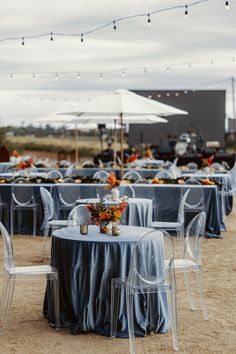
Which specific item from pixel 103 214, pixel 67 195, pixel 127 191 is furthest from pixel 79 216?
pixel 67 195

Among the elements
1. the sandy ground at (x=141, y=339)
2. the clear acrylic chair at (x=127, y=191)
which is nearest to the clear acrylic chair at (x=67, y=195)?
the clear acrylic chair at (x=127, y=191)

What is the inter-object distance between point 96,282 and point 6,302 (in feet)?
2.92

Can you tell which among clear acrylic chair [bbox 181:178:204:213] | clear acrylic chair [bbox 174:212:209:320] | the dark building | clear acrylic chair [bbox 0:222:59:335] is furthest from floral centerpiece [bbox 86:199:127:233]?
the dark building

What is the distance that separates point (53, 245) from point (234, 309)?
1.82 m

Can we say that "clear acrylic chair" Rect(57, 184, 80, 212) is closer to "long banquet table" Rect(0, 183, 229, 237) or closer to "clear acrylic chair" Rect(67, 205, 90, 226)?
"long banquet table" Rect(0, 183, 229, 237)

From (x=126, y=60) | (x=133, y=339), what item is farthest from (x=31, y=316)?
(x=126, y=60)

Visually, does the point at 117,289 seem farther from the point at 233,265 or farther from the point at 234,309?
the point at 233,265

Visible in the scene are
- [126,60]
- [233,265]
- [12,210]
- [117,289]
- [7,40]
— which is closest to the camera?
[117,289]

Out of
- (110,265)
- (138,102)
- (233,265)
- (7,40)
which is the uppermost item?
(7,40)

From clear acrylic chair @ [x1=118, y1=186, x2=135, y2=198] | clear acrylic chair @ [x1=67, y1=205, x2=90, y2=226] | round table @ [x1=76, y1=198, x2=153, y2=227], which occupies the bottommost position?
round table @ [x1=76, y1=198, x2=153, y2=227]

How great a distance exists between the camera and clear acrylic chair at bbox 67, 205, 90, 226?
25.4 ft

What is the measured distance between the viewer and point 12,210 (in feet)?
41.3

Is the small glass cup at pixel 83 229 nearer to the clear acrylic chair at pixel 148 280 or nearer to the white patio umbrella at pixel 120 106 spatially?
the clear acrylic chair at pixel 148 280

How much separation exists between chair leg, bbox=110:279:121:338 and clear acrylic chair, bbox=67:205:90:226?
1.29 metres
